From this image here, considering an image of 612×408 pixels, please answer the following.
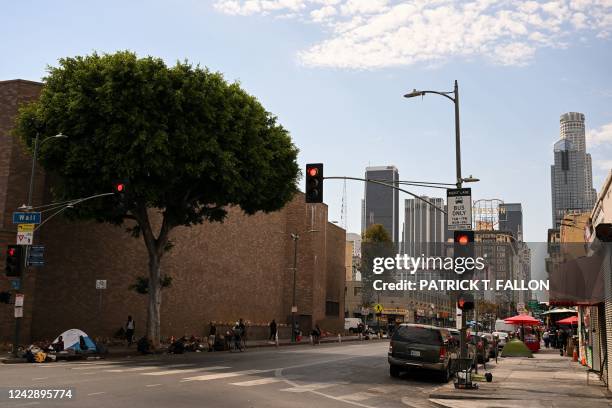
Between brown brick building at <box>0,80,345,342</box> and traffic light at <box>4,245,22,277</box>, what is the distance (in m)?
5.69

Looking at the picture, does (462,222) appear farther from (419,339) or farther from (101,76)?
(101,76)

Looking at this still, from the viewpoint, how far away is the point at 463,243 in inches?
768

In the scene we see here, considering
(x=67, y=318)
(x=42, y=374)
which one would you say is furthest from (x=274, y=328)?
(x=42, y=374)

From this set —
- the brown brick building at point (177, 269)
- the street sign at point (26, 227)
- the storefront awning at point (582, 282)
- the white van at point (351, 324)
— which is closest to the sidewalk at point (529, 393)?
the storefront awning at point (582, 282)

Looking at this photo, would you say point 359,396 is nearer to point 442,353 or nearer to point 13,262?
point 442,353

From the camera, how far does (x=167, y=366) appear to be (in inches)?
933

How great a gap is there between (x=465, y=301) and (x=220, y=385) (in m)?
7.69

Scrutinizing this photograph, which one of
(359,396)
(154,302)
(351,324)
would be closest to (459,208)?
(359,396)

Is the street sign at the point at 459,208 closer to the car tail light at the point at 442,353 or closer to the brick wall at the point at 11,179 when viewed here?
the car tail light at the point at 442,353

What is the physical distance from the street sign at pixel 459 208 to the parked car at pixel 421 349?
436 cm

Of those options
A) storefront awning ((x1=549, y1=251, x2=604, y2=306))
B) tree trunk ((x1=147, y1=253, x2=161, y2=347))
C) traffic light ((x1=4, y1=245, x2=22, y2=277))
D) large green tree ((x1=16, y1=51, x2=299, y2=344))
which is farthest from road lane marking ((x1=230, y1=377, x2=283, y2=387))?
tree trunk ((x1=147, y1=253, x2=161, y2=347))

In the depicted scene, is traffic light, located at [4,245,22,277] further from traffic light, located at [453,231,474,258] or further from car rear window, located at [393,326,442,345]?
traffic light, located at [453,231,474,258]

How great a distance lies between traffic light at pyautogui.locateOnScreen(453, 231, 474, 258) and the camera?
1927 centimetres

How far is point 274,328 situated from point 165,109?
26458 mm
